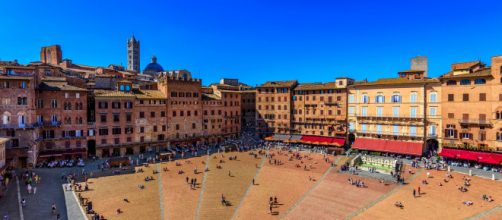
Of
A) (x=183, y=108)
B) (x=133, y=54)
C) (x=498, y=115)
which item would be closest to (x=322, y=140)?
(x=498, y=115)

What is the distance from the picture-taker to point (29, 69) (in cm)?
4950

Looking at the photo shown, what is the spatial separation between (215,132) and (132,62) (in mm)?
100913

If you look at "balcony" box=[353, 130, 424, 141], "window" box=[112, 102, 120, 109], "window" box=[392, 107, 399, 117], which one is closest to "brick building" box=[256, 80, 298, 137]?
"balcony" box=[353, 130, 424, 141]

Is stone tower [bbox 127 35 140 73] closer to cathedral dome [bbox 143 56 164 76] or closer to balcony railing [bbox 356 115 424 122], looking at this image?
cathedral dome [bbox 143 56 164 76]

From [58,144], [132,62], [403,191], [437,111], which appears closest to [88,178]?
[58,144]

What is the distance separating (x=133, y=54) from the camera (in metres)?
158

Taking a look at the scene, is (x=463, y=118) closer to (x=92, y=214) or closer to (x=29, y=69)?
(x=92, y=214)

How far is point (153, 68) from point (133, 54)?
25428mm

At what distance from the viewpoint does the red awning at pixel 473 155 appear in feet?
160

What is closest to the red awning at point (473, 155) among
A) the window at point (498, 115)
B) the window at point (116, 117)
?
the window at point (498, 115)

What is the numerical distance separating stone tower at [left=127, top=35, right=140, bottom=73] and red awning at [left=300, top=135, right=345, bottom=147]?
114677 mm

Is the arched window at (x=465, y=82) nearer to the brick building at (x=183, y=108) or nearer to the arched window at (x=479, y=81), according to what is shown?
the arched window at (x=479, y=81)

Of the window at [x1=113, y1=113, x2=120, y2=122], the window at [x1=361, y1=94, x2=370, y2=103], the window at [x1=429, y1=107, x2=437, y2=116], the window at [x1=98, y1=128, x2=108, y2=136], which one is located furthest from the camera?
the window at [x1=361, y1=94, x2=370, y2=103]

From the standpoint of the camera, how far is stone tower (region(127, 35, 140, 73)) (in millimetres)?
158125
